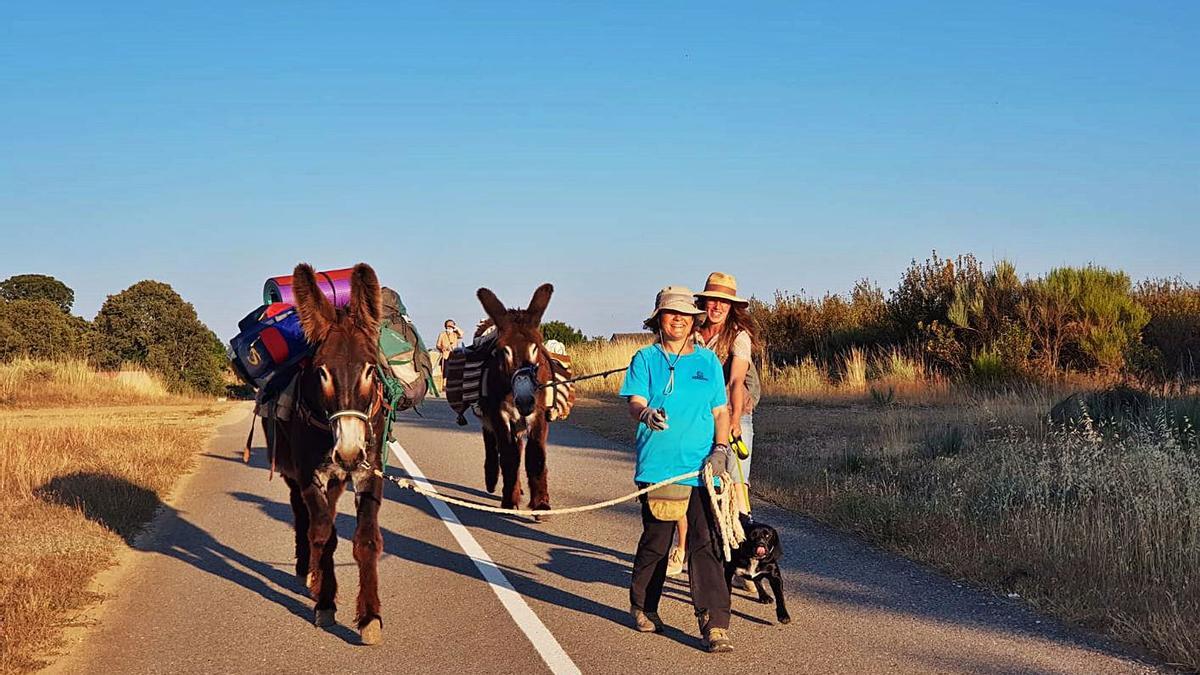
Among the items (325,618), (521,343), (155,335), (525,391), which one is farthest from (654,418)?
(155,335)

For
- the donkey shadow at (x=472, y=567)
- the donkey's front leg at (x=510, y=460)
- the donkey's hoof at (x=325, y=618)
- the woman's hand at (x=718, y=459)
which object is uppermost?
the woman's hand at (x=718, y=459)

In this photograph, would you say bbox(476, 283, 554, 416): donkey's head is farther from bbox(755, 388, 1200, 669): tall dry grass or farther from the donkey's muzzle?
bbox(755, 388, 1200, 669): tall dry grass

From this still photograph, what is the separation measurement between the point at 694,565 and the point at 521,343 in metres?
4.52

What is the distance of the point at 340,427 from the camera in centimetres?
647

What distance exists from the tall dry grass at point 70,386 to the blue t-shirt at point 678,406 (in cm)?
2986

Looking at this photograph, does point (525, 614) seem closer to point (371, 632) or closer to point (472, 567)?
point (371, 632)

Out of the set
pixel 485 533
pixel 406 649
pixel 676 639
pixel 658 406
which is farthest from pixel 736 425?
pixel 485 533

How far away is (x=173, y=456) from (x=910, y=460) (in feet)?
36.1

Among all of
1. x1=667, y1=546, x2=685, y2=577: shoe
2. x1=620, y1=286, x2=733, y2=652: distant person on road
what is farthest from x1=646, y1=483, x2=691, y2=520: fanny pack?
x1=667, y1=546, x2=685, y2=577: shoe

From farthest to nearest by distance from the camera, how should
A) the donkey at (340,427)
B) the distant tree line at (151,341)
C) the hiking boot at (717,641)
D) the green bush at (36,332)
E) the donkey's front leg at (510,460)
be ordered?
the green bush at (36,332) < the distant tree line at (151,341) < the donkey's front leg at (510,460) < the donkey at (340,427) < the hiking boot at (717,641)

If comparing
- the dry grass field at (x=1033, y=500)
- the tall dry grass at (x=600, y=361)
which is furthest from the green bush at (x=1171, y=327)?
the tall dry grass at (x=600, y=361)

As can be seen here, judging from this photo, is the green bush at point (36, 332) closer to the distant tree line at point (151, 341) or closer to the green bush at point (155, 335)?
the distant tree line at point (151, 341)

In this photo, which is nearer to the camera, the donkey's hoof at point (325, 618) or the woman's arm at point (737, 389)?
the donkey's hoof at point (325, 618)

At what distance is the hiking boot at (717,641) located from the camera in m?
6.42
